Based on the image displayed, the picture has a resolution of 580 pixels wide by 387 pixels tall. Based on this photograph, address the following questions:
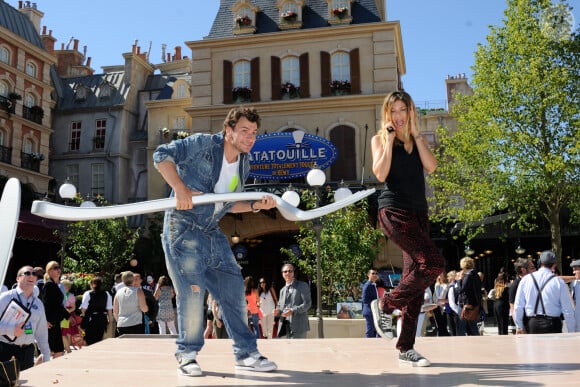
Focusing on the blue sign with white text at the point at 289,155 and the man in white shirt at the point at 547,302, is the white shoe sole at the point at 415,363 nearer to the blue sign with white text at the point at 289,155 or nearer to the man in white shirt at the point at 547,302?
the man in white shirt at the point at 547,302

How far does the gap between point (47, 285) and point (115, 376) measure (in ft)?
17.3

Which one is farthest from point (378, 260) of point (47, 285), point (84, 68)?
point (84, 68)

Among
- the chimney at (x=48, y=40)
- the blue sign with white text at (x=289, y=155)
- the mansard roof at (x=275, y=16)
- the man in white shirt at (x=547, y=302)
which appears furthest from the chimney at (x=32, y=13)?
the man in white shirt at (x=547, y=302)

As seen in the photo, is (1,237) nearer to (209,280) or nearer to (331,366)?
(209,280)

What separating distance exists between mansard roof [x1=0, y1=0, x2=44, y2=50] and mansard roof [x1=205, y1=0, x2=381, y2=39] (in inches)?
479

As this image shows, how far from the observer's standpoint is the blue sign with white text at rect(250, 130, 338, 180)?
21.1 m

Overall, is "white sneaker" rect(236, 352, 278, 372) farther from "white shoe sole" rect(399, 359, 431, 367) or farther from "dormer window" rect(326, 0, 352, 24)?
"dormer window" rect(326, 0, 352, 24)

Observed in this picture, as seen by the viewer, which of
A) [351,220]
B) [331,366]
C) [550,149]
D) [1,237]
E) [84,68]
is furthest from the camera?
[84,68]

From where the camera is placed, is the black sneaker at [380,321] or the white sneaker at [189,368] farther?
the black sneaker at [380,321]

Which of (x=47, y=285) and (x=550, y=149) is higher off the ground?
(x=550, y=149)

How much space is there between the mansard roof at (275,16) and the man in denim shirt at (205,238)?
2208 cm

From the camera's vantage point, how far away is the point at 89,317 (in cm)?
920

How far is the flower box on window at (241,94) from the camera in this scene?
24688mm

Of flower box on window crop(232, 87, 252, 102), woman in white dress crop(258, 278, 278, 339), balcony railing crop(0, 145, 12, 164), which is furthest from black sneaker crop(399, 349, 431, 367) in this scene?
balcony railing crop(0, 145, 12, 164)
